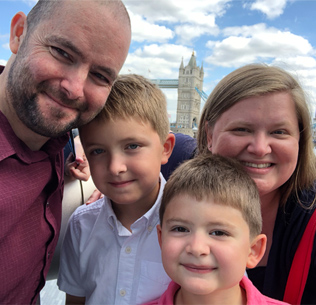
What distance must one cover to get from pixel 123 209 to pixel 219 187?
1.10 feet

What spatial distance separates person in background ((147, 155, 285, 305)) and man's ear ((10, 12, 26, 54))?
573 millimetres

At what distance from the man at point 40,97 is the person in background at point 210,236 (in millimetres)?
326

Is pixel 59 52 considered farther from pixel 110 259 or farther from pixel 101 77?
pixel 110 259

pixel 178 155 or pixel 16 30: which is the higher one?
pixel 16 30

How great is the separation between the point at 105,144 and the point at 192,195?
27cm

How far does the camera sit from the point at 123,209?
878mm

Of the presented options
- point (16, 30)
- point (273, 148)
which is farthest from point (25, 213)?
point (273, 148)

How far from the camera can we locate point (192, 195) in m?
0.65

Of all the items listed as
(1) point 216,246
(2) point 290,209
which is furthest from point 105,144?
(2) point 290,209

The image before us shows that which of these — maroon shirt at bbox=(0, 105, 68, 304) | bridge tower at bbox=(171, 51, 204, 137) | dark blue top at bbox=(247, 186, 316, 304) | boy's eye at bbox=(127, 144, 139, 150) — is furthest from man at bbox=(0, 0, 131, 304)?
bridge tower at bbox=(171, 51, 204, 137)

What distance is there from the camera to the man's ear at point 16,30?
84 cm

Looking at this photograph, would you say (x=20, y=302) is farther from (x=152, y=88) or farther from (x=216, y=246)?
(x=152, y=88)

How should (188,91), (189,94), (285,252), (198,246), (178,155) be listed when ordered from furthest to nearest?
(188,91), (189,94), (178,155), (285,252), (198,246)

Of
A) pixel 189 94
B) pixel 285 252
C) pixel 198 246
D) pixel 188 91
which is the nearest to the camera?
pixel 198 246
